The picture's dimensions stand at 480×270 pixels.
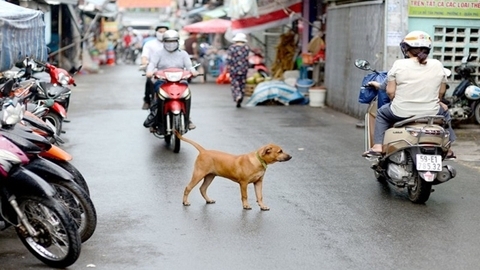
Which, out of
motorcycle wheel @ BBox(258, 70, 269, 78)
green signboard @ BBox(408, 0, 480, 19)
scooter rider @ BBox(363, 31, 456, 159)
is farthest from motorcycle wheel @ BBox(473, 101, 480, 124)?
motorcycle wheel @ BBox(258, 70, 269, 78)

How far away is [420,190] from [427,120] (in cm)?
71

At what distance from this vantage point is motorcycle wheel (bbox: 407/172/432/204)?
25.3 ft

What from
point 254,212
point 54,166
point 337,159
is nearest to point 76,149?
point 337,159

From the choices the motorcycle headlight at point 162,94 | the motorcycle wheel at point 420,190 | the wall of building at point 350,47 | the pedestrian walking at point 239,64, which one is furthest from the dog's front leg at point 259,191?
the pedestrian walking at point 239,64

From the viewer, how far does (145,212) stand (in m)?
7.59

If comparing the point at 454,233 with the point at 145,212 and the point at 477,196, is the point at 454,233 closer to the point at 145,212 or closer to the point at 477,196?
the point at 477,196

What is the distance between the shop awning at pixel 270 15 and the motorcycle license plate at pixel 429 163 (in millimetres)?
13356

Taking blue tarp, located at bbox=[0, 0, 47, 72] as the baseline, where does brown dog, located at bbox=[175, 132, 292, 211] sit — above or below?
below

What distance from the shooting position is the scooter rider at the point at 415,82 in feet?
26.0

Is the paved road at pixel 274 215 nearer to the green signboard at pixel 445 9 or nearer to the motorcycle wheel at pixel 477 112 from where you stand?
the motorcycle wheel at pixel 477 112

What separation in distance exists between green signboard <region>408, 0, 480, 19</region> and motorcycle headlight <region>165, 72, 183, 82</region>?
14.9ft

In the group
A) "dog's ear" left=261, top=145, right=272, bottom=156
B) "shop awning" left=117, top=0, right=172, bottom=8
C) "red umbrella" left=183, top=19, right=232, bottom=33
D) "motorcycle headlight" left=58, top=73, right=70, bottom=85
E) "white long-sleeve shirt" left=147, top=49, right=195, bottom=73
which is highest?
"shop awning" left=117, top=0, right=172, bottom=8

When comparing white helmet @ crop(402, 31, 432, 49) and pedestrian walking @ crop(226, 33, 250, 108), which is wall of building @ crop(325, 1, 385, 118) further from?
white helmet @ crop(402, 31, 432, 49)

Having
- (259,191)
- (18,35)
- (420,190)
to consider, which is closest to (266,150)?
(259,191)
